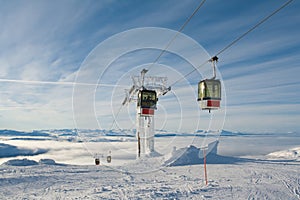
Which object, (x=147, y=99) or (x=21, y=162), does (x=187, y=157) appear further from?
(x=21, y=162)

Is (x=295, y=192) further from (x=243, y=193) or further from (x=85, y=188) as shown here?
(x=85, y=188)

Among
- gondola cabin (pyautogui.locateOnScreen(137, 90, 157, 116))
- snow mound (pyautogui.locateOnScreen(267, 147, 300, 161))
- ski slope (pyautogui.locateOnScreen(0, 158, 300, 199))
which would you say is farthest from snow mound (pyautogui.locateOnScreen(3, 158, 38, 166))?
snow mound (pyautogui.locateOnScreen(267, 147, 300, 161))

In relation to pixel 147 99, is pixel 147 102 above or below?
below

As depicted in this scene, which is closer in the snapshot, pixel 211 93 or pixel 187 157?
pixel 211 93

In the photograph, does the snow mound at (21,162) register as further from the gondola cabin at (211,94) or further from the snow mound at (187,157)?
the gondola cabin at (211,94)

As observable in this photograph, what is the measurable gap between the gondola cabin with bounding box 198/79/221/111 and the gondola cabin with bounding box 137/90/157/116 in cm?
462

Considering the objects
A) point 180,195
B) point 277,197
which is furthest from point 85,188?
point 277,197

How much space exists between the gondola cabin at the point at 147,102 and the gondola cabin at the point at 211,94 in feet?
15.2

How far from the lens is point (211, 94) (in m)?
10.8

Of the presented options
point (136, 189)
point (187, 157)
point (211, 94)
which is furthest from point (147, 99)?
point (187, 157)

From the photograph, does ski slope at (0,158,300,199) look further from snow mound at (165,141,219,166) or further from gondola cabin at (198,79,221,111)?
snow mound at (165,141,219,166)

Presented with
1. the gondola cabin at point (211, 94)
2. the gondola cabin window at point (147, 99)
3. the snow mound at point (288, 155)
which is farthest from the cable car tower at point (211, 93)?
the snow mound at point (288, 155)

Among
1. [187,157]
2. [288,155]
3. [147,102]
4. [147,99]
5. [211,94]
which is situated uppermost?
[147,99]

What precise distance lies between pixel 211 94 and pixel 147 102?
202 inches
